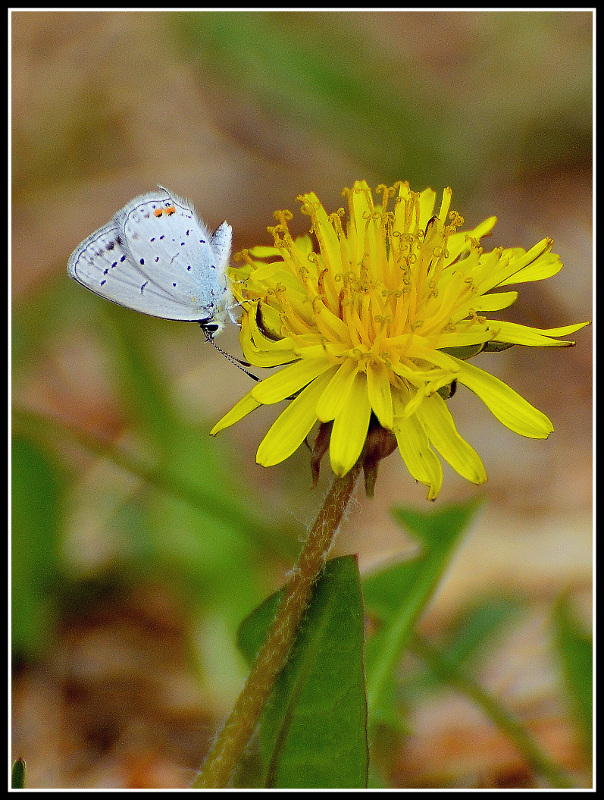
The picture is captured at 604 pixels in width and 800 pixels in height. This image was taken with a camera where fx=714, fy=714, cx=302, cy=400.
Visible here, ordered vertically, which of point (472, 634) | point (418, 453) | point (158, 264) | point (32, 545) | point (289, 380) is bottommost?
point (472, 634)

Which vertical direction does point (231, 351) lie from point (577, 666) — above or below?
above

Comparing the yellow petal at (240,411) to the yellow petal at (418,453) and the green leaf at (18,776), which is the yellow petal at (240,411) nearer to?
the yellow petal at (418,453)

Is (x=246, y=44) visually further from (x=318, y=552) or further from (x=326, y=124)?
(x=318, y=552)

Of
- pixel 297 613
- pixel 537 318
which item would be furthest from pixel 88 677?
pixel 537 318

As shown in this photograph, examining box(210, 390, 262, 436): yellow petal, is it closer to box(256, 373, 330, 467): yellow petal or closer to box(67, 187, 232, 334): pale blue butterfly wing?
box(256, 373, 330, 467): yellow petal

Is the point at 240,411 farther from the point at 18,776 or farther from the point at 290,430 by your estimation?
the point at 18,776

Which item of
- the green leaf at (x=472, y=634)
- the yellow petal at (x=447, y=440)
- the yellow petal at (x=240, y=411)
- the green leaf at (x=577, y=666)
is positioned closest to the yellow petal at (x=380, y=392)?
the yellow petal at (x=447, y=440)

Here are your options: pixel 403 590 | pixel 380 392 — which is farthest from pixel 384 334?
pixel 403 590

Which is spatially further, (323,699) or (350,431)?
(323,699)
